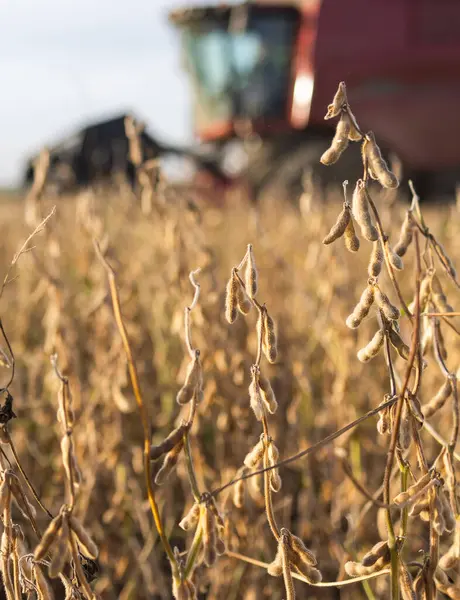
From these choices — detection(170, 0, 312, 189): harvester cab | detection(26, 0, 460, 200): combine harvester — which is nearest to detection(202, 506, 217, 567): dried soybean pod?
detection(26, 0, 460, 200): combine harvester

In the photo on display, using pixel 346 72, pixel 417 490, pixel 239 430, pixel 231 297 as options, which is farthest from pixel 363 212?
pixel 346 72

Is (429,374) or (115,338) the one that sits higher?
(115,338)

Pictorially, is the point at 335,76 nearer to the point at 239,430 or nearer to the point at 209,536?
the point at 239,430

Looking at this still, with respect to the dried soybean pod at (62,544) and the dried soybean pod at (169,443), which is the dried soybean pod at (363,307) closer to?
the dried soybean pod at (169,443)

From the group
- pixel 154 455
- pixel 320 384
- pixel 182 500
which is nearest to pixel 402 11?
pixel 320 384

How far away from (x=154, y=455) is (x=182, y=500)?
1038mm

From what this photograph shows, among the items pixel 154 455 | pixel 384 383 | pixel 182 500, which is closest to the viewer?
pixel 154 455

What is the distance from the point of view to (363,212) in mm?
665

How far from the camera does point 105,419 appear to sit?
154cm

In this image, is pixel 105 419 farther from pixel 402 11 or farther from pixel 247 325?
pixel 402 11

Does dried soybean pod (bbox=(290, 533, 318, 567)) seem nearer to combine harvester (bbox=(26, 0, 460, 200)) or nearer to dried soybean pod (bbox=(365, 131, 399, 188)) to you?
dried soybean pod (bbox=(365, 131, 399, 188))

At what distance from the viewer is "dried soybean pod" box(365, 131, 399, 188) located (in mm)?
651

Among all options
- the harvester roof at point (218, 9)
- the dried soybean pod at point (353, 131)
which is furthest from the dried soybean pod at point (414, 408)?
the harvester roof at point (218, 9)

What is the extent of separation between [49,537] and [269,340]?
9.1 inches
